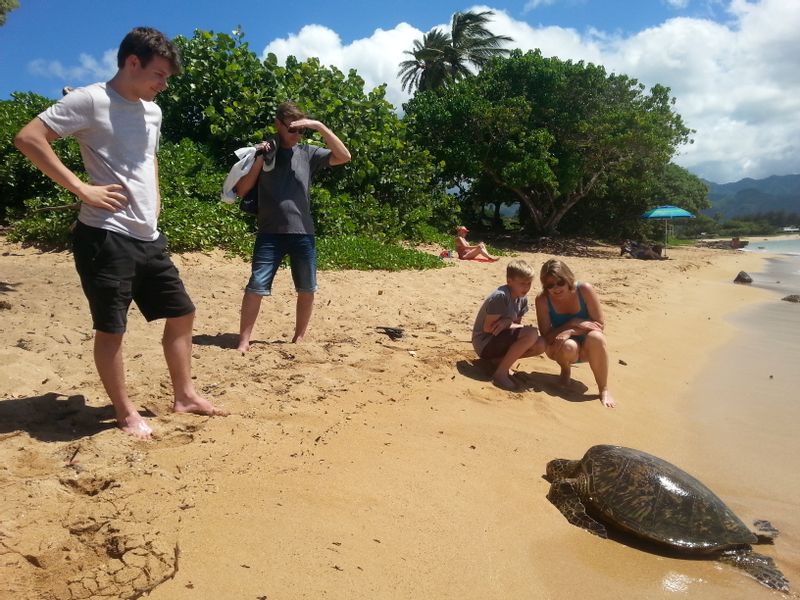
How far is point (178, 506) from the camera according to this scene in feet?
7.24

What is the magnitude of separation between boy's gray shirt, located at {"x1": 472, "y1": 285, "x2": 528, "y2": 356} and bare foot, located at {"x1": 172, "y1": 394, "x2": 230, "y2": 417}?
84.1 inches

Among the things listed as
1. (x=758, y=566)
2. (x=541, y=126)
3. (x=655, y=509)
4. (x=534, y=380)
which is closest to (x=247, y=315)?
(x=534, y=380)

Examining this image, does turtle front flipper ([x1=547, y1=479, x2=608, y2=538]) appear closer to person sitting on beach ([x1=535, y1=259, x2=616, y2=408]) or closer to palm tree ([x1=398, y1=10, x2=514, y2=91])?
person sitting on beach ([x1=535, y1=259, x2=616, y2=408])

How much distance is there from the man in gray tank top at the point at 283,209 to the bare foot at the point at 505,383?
1.60m

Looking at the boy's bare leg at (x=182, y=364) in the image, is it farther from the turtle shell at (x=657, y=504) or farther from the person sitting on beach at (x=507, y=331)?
the person sitting on beach at (x=507, y=331)

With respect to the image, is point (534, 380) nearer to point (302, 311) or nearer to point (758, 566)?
point (302, 311)

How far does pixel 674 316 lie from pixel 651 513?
6.26 meters

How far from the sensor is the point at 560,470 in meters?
3.09

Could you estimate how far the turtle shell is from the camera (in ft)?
8.79

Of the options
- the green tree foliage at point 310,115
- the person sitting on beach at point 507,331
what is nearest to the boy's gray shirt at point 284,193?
the person sitting on beach at point 507,331

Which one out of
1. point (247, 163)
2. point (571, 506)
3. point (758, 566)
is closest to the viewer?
point (758, 566)

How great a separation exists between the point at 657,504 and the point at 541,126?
18.5 meters

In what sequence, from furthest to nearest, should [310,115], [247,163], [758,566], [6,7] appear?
1. [310,115]
2. [6,7]
3. [247,163]
4. [758,566]

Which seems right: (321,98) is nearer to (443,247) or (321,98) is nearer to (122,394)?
(443,247)
